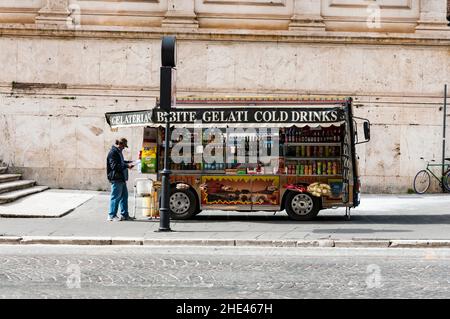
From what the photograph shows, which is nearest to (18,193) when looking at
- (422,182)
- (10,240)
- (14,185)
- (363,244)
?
(14,185)

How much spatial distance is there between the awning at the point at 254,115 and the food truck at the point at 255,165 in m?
0.07

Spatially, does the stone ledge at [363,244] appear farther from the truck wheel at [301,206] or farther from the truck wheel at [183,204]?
the truck wheel at [183,204]

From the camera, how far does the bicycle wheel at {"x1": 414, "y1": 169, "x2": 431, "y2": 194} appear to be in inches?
942

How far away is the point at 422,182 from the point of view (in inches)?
945

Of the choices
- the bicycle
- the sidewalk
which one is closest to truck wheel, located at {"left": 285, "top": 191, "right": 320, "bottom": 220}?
the sidewalk

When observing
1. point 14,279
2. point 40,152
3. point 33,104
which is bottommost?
point 14,279

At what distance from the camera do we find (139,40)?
24.0 meters

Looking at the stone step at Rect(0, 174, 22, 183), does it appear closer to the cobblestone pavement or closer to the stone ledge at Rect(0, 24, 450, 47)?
the stone ledge at Rect(0, 24, 450, 47)
